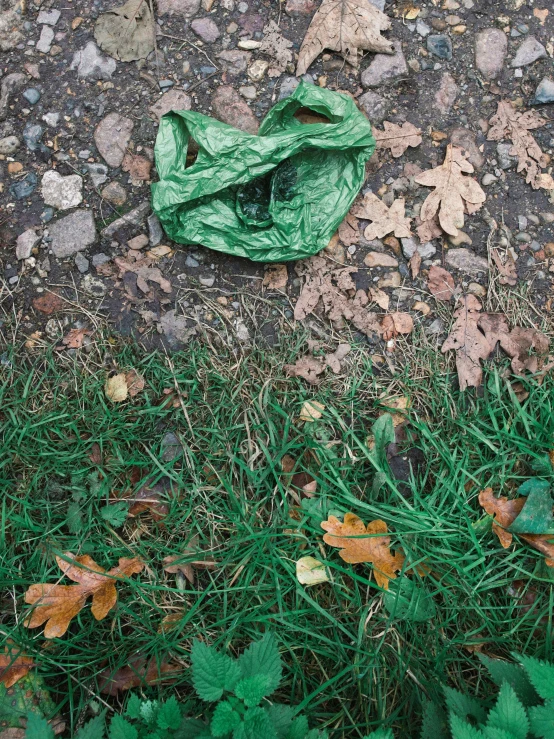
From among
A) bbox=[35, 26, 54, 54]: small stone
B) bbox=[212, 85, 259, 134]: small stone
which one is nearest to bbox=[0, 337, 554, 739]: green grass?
bbox=[212, 85, 259, 134]: small stone

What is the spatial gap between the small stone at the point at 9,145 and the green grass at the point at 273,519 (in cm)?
87

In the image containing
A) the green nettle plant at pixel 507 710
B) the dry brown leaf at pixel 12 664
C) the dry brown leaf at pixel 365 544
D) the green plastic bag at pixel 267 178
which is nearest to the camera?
the green nettle plant at pixel 507 710

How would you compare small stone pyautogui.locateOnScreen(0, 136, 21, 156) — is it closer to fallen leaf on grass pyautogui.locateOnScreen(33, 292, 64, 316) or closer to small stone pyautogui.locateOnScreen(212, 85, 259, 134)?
fallen leaf on grass pyautogui.locateOnScreen(33, 292, 64, 316)

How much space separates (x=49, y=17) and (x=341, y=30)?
1.22 m

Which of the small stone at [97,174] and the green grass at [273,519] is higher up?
the small stone at [97,174]

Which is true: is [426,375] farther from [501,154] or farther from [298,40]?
[298,40]

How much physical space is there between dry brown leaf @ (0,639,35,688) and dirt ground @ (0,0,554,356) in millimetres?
1126

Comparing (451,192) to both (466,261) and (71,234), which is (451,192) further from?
(71,234)

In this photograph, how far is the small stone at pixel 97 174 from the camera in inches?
90.4

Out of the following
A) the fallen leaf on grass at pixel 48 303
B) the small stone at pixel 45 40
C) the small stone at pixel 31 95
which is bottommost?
the fallen leaf on grass at pixel 48 303

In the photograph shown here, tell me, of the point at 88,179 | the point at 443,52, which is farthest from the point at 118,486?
the point at 443,52

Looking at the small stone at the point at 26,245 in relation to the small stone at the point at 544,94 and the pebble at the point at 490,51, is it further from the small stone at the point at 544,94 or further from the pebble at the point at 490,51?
the small stone at the point at 544,94

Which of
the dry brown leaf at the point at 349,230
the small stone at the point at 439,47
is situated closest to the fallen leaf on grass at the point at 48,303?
the dry brown leaf at the point at 349,230

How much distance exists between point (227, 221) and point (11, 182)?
0.91 m
